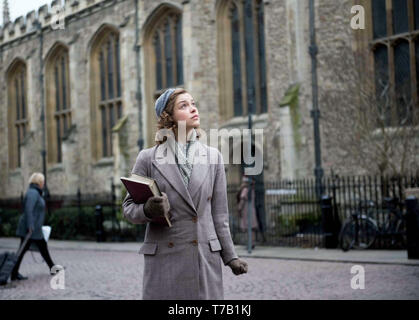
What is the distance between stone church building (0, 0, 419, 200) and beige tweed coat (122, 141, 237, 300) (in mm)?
11022

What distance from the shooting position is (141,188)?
9.97 ft

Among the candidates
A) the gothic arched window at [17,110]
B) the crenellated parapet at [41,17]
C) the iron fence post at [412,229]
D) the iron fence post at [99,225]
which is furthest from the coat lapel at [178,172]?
the gothic arched window at [17,110]

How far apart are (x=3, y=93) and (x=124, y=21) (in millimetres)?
12778

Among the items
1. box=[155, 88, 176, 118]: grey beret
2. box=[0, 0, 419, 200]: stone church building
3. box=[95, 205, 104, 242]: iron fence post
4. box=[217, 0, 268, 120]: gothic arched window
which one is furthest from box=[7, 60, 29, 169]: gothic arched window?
box=[155, 88, 176, 118]: grey beret

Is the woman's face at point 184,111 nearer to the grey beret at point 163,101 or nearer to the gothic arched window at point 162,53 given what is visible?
the grey beret at point 163,101

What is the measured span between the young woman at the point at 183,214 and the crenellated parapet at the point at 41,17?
23200 mm

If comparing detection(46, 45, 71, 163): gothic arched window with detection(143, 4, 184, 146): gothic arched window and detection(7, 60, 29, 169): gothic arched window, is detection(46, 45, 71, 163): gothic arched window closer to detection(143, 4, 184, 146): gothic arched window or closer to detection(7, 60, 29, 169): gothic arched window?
detection(7, 60, 29, 169): gothic arched window

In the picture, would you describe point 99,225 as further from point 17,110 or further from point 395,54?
point 17,110

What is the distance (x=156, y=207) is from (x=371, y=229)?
959 cm

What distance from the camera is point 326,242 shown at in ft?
41.8

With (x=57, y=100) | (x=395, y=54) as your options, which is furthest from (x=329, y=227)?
(x=57, y=100)

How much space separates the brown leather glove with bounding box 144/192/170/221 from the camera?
2.98 m

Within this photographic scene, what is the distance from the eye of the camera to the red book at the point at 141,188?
302 cm

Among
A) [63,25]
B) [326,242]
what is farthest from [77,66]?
[326,242]
